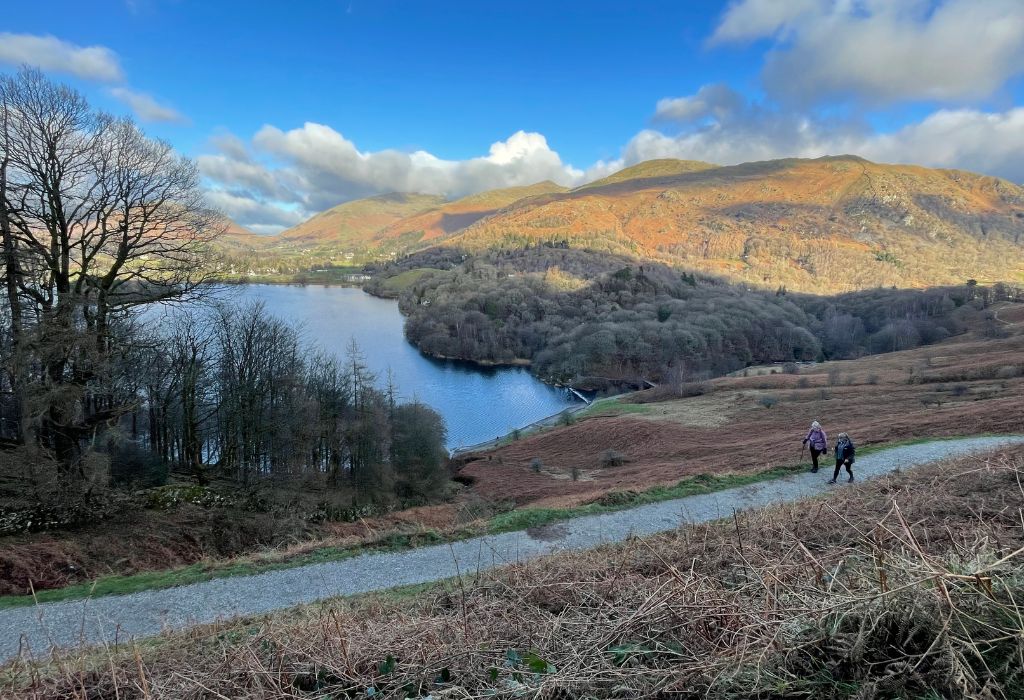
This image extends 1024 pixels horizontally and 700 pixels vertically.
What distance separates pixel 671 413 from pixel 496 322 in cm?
6246

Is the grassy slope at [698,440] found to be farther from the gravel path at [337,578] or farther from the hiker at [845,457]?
the hiker at [845,457]

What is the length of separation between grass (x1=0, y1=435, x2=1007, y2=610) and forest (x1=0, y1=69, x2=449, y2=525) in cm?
396

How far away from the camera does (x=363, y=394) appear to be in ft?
82.3

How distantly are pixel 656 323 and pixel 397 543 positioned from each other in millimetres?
75591

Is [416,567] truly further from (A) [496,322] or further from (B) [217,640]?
(A) [496,322]

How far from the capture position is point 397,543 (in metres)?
10.5

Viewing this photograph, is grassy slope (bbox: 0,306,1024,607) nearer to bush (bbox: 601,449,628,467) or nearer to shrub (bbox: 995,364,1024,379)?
shrub (bbox: 995,364,1024,379)

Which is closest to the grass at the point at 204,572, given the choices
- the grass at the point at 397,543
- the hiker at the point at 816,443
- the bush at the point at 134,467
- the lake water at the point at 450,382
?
the grass at the point at 397,543

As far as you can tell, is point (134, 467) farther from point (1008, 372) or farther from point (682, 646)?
point (1008, 372)

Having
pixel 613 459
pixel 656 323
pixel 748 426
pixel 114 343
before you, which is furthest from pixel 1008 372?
pixel 656 323

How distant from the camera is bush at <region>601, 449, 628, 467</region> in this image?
23.9 meters

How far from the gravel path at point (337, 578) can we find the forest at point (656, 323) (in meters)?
44.3

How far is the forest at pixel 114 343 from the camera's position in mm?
11375

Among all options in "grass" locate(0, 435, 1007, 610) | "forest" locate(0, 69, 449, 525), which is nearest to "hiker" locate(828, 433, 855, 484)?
"grass" locate(0, 435, 1007, 610)
